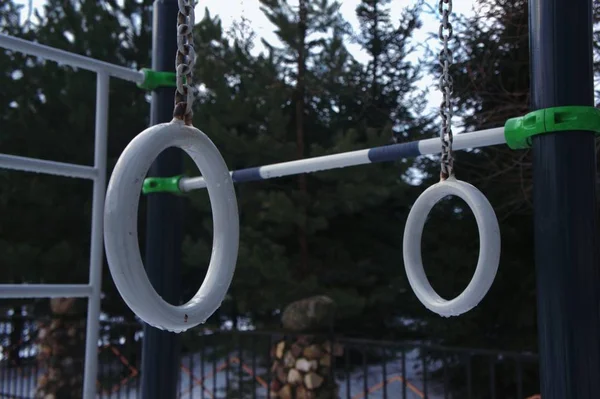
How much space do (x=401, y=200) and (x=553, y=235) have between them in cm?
510

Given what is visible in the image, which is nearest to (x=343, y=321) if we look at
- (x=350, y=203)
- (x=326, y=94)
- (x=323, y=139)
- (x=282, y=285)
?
(x=282, y=285)

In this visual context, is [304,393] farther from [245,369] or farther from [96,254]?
[96,254]

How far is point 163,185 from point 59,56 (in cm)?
47

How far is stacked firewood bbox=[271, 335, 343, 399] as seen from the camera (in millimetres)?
3938

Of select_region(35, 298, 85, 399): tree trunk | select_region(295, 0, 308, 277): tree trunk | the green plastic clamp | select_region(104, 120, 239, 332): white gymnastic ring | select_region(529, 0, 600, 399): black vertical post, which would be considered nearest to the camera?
select_region(104, 120, 239, 332): white gymnastic ring

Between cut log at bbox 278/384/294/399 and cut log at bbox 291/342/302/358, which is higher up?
cut log at bbox 291/342/302/358

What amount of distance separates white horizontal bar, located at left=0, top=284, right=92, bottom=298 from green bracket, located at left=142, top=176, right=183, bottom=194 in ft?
1.13

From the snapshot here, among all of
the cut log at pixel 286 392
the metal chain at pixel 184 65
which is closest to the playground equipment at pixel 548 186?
the metal chain at pixel 184 65

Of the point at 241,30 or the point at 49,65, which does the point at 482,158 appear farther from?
the point at 49,65

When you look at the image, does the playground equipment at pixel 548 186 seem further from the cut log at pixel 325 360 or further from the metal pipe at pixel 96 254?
the cut log at pixel 325 360

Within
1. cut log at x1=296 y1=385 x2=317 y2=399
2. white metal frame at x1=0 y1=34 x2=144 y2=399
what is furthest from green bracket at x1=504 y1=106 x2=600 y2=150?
cut log at x1=296 y1=385 x2=317 y2=399

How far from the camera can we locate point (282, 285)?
18.4 feet

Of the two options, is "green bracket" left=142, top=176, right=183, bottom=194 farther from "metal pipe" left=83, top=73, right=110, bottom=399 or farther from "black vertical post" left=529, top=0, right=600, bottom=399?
"black vertical post" left=529, top=0, right=600, bottom=399

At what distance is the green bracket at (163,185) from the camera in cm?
187
